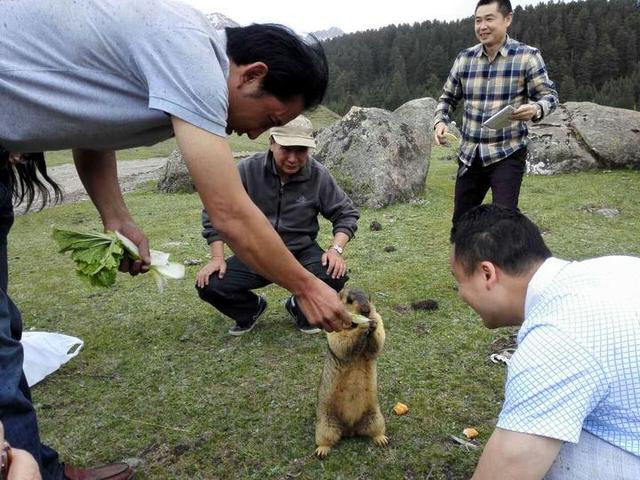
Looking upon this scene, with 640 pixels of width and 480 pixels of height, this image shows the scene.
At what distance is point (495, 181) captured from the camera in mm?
5008

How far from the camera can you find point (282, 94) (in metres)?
2.26

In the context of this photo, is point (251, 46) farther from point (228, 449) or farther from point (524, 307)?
point (228, 449)

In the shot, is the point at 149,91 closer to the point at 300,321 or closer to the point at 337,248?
the point at 337,248

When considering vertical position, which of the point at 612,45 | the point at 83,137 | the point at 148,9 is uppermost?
the point at 148,9

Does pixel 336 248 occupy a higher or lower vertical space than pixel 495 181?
lower

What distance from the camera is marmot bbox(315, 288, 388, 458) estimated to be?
316 centimetres

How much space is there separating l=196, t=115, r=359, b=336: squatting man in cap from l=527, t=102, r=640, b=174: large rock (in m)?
8.48

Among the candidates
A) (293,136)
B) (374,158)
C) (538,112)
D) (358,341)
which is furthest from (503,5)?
(374,158)

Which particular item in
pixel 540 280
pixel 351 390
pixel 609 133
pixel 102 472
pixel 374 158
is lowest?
pixel 609 133

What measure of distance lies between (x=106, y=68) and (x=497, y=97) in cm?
400

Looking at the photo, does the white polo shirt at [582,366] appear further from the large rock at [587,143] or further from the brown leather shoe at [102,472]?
the large rock at [587,143]

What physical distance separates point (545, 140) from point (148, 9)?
1175cm

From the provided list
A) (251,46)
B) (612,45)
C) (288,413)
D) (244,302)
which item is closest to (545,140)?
(244,302)

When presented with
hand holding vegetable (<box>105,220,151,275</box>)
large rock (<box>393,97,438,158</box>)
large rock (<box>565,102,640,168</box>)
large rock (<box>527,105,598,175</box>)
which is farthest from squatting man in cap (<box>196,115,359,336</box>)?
large rock (<box>565,102,640,168</box>)
